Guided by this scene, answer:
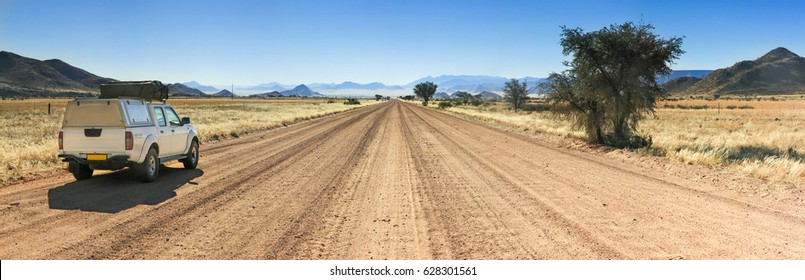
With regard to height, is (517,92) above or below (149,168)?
above

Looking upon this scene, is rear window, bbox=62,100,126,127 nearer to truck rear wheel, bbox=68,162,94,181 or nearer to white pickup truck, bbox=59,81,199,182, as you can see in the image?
white pickup truck, bbox=59,81,199,182

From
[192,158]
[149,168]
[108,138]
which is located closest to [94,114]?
[108,138]

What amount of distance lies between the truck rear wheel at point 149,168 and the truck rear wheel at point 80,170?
128 centimetres

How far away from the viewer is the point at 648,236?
632 centimetres

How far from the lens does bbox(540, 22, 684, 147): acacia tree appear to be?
1927 centimetres

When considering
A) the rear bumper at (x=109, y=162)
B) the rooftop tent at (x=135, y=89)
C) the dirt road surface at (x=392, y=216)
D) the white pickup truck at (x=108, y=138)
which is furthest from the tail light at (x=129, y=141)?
the rooftop tent at (x=135, y=89)

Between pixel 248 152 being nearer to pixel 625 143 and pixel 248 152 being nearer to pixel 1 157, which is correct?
pixel 1 157

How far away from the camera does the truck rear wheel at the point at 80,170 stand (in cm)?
1006

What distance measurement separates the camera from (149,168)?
1023cm

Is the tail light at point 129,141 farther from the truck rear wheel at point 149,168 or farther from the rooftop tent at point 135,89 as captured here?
the rooftop tent at point 135,89

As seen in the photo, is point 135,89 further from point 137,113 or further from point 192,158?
point 137,113

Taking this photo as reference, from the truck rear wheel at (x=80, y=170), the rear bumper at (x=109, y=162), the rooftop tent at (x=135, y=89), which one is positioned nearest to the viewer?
the rear bumper at (x=109, y=162)

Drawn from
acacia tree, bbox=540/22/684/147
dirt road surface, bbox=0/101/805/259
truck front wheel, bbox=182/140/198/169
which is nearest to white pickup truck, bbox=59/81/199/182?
dirt road surface, bbox=0/101/805/259

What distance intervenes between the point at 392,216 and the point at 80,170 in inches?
284
